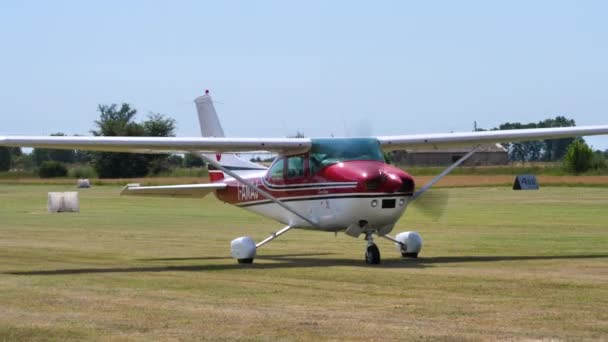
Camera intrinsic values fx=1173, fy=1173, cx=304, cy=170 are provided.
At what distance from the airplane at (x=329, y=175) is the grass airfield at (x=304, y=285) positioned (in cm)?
65

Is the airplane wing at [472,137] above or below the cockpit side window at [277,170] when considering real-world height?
above

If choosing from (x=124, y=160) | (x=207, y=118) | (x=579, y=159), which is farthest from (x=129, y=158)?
(x=207, y=118)

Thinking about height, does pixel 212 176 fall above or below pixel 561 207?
above

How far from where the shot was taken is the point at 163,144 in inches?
734

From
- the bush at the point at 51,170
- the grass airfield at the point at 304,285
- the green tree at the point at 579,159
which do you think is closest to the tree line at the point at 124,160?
the bush at the point at 51,170

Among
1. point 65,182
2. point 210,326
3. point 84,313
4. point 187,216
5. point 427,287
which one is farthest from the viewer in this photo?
point 65,182

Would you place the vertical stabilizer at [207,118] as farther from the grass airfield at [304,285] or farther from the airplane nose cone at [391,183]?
the airplane nose cone at [391,183]

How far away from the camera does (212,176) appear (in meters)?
23.4

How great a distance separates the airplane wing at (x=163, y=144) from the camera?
17.9 m

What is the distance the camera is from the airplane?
17.6 meters

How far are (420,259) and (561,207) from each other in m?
20.1

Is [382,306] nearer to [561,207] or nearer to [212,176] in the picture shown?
[212,176]

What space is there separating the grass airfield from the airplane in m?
0.65

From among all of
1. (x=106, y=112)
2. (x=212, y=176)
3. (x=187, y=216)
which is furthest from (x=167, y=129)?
(x=212, y=176)
